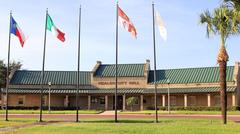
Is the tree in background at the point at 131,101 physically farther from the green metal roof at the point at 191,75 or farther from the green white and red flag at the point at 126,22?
the green white and red flag at the point at 126,22

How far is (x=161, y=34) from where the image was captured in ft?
99.6

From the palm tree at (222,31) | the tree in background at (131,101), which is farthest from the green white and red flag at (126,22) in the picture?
the tree in background at (131,101)

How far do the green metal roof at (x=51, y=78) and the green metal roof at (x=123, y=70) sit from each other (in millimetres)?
2555

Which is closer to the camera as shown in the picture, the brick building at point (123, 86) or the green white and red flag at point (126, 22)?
the green white and red flag at point (126, 22)

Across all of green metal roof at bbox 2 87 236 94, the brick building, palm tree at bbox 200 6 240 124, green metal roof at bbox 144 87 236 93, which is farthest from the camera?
the brick building

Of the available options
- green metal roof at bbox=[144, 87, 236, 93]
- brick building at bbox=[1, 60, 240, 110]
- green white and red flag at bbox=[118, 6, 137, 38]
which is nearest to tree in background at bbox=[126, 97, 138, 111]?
brick building at bbox=[1, 60, 240, 110]

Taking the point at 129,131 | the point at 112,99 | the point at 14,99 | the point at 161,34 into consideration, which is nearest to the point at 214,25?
the point at 161,34

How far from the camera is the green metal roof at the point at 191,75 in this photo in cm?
6309

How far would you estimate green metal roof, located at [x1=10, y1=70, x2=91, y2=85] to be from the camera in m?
68.9

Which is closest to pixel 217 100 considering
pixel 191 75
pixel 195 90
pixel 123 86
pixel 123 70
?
pixel 195 90

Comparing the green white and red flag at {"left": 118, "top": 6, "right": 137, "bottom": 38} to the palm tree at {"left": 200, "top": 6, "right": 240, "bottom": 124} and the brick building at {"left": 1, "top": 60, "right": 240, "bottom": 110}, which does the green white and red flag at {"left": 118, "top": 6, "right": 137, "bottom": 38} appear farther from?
the brick building at {"left": 1, "top": 60, "right": 240, "bottom": 110}

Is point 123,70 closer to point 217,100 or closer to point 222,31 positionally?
point 217,100

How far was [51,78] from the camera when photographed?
69.9 meters

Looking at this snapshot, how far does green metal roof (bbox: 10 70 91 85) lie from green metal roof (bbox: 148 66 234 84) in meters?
11.4
